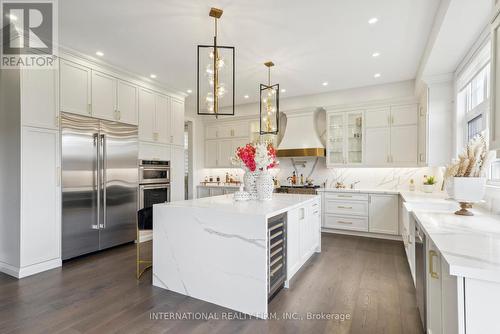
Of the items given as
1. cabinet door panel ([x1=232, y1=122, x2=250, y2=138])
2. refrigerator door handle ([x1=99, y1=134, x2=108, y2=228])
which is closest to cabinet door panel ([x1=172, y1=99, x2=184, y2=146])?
refrigerator door handle ([x1=99, y1=134, x2=108, y2=228])

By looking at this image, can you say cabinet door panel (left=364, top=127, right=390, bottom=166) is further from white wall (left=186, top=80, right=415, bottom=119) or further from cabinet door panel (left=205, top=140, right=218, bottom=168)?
cabinet door panel (left=205, top=140, right=218, bottom=168)

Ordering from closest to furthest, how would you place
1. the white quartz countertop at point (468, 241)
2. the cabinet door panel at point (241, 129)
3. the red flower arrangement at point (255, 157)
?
1. the white quartz countertop at point (468, 241)
2. the red flower arrangement at point (255, 157)
3. the cabinet door panel at point (241, 129)

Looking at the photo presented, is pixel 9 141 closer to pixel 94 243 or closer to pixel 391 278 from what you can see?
pixel 94 243

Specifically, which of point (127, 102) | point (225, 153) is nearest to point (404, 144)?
point (225, 153)

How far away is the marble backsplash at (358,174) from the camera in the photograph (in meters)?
4.62

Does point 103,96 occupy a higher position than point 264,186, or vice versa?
point 103,96

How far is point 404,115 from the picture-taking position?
4.47 m

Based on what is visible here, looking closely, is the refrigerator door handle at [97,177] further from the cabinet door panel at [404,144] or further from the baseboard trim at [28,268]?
the cabinet door panel at [404,144]

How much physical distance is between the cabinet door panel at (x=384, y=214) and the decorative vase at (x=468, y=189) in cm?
243

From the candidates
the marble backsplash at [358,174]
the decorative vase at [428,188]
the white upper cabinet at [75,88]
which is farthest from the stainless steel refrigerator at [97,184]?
the decorative vase at [428,188]

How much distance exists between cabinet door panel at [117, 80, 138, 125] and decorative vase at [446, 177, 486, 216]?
13.8 ft

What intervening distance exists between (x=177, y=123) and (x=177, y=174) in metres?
1.01

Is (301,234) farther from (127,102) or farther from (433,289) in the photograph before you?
(127,102)

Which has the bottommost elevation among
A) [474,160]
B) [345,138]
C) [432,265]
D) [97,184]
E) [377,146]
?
[432,265]
